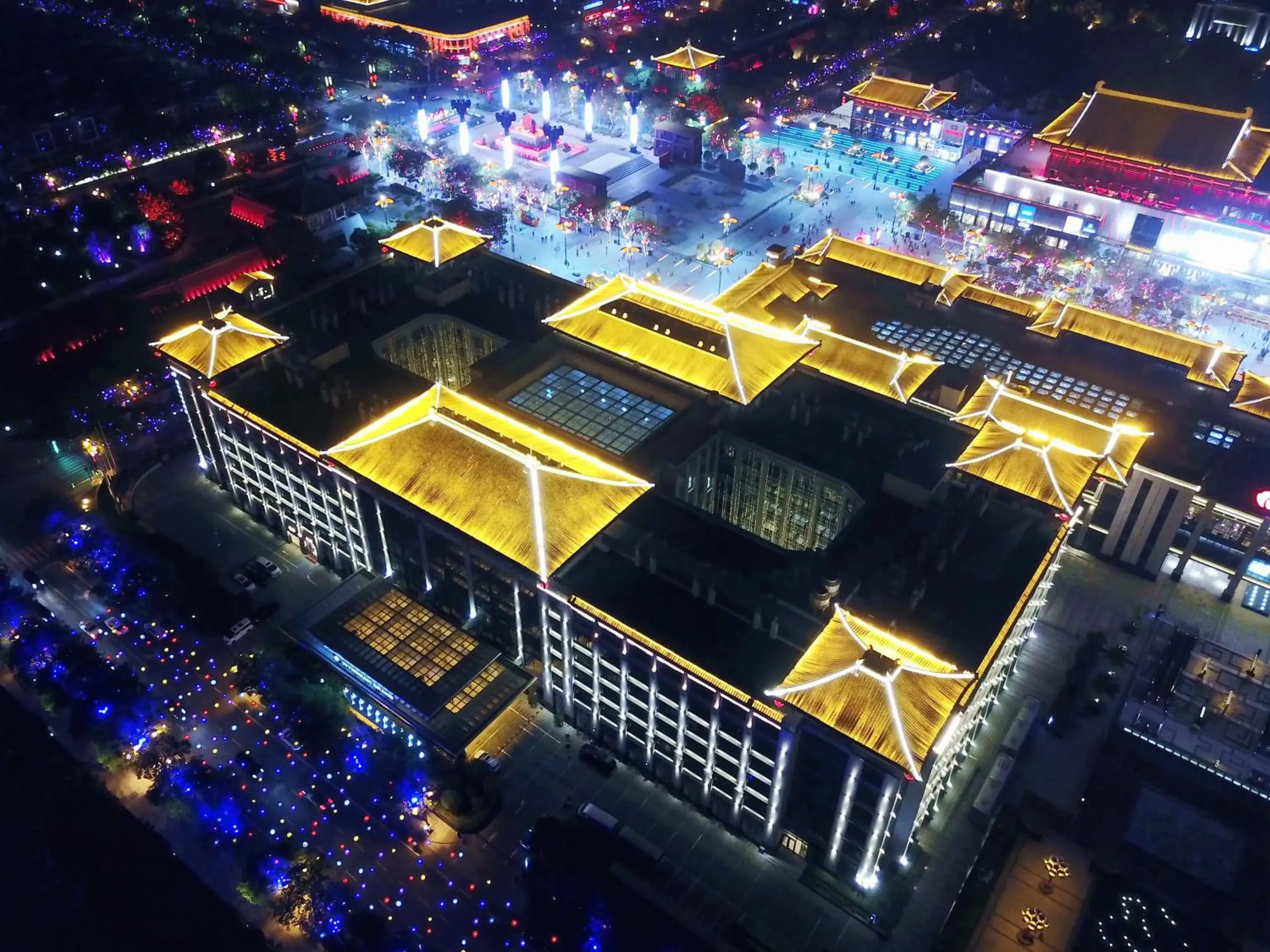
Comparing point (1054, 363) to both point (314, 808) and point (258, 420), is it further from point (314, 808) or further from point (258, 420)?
point (314, 808)

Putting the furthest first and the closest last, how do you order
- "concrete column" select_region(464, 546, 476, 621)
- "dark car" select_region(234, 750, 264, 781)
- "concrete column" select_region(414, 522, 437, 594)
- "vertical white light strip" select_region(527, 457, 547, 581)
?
"concrete column" select_region(414, 522, 437, 594), "concrete column" select_region(464, 546, 476, 621), "dark car" select_region(234, 750, 264, 781), "vertical white light strip" select_region(527, 457, 547, 581)

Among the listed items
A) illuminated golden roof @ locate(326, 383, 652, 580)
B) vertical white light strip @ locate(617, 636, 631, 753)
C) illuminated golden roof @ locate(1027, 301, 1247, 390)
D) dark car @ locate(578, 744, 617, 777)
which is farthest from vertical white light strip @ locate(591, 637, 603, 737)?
illuminated golden roof @ locate(1027, 301, 1247, 390)

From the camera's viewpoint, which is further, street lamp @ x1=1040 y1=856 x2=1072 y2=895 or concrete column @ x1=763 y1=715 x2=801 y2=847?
street lamp @ x1=1040 y1=856 x2=1072 y2=895

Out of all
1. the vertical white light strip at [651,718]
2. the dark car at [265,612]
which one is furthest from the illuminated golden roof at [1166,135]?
the dark car at [265,612]

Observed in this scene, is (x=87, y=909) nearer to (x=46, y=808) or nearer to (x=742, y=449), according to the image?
(x=46, y=808)

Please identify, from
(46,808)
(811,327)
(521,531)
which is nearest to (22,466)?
(46,808)

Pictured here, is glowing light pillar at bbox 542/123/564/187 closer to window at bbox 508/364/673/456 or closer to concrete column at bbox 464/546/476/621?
window at bbox 508/364/673/456
